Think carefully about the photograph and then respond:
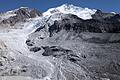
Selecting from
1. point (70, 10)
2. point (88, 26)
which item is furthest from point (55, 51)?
point (70, 10)

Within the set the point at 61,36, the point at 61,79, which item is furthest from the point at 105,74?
the point at 61,36

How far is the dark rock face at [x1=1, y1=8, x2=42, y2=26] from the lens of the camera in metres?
107

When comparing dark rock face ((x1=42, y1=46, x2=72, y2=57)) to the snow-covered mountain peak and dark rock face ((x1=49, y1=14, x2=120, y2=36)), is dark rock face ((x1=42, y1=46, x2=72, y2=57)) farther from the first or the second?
the snow-covered mountain peak

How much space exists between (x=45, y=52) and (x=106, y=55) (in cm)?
1437

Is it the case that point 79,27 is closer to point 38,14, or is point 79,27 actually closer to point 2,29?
point 2,29

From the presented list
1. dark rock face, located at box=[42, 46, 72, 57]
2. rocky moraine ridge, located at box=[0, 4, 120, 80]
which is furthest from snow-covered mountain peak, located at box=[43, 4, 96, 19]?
dark rock face, located at box=[42, 46, 72, 57]

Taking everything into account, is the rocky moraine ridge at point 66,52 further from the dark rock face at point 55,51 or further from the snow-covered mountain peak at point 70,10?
the snow-covered mountain peak at point 70,10

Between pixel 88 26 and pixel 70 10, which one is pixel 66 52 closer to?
pixel 88 26

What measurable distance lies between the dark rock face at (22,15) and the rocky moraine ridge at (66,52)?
10986 mm

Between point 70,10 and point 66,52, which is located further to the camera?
point 70,10

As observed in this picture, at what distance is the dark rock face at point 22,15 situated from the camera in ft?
350

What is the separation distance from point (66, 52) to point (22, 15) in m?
54.3

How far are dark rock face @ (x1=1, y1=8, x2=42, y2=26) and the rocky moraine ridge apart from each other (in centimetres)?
1099

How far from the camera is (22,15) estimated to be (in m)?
114
